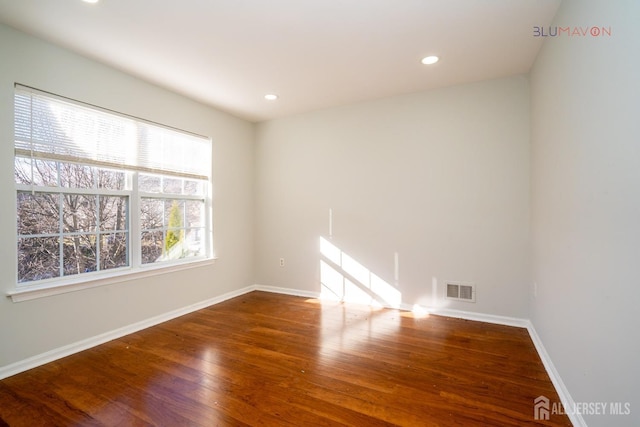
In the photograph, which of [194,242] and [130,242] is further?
[194,242]

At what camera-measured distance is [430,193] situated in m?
3.57

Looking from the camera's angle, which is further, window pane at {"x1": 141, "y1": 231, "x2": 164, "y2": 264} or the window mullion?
window pane at {"x1": 141, "y1": 231, "x2": 164, "y2": 264}

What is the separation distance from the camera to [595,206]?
1.52 m

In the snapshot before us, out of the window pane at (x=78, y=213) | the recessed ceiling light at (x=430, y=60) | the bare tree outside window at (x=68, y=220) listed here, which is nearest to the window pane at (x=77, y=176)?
the bare tree outside window at (x=68, y=220)

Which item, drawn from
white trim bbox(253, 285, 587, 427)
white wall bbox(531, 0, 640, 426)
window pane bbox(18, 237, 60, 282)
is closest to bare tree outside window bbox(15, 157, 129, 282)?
window pane bbox(18, 237, 60, 282)

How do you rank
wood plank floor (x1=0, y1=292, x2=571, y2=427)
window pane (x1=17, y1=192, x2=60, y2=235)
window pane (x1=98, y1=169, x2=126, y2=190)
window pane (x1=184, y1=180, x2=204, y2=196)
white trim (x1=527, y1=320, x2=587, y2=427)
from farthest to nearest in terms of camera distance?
window pane (x1=184, y1=180, x2=204, y2=196), window pane (x1=98, y1=169, x2=126, y2=190), window pane (x1=17, y1=192, x2=60, y2=235), wood plank floor (x1=0, y1=292, x2=571, y2=427), white trim (x1=527, y1=320, x2=587, y2=427)

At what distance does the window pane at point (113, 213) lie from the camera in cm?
294

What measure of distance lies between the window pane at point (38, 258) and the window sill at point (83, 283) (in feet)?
0.34

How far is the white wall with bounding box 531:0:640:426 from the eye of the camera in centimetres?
121

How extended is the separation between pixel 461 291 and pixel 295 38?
3086 mm

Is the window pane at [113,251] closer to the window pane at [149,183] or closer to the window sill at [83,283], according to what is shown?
the window sill at [83,283]

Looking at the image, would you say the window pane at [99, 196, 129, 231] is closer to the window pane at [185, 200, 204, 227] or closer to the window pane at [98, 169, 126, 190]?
the window pane at [98, 169, 126, 190]

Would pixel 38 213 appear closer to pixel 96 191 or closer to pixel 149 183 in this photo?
pixel 96 191

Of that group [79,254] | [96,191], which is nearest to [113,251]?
[79,254]
